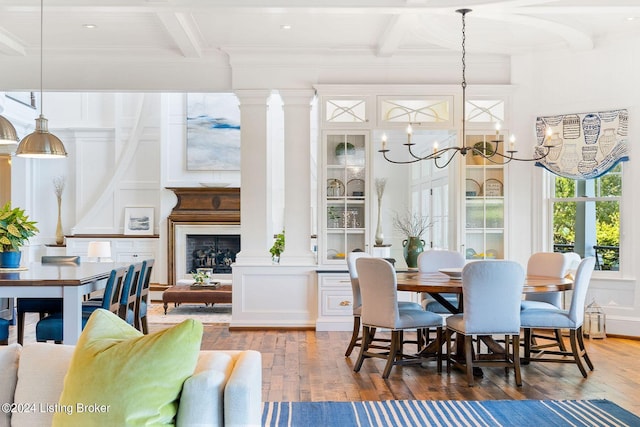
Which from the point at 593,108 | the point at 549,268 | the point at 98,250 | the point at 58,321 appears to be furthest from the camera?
the point at 98,250

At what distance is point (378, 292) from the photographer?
4.55 meters

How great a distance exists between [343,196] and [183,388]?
4889 millimetres

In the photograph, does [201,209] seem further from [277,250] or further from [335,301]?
[335,301]

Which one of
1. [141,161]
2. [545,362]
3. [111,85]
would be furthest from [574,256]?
[141,161]

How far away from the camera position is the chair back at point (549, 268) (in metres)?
5.27

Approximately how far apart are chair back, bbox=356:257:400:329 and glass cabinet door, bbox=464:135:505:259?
7.48 feet

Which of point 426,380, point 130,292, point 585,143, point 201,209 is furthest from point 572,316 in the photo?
point 201,209

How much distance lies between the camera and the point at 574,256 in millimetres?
5797

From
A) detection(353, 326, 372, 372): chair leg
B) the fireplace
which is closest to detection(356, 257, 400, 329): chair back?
detection(353, 326, 372, 372): chair leg

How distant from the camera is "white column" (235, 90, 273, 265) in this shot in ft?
21.7

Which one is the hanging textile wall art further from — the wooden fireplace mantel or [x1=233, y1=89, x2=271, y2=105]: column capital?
the wooden fireplace mantel

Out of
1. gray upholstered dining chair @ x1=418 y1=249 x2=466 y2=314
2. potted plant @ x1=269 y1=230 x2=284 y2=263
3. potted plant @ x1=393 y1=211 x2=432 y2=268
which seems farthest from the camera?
potted plant @ x1=393 y1=211 x2=432 y2=268

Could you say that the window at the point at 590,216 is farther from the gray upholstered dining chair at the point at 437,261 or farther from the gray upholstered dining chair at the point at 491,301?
the gray upholstered dining chair at the point at 491,301

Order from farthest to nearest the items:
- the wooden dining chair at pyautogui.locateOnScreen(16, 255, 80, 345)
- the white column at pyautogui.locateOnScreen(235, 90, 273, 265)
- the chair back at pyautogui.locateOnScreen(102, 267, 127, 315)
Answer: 1. the white column at pyautogui.locateOnScreen(235, 90, 273, 265)
2. the wooden dining chair at pyautogui.locateOnScreen(16, 255, 80, 345)
3. the chair back at pyautogui.locateOnScreen(102, 267, 127, 315)
